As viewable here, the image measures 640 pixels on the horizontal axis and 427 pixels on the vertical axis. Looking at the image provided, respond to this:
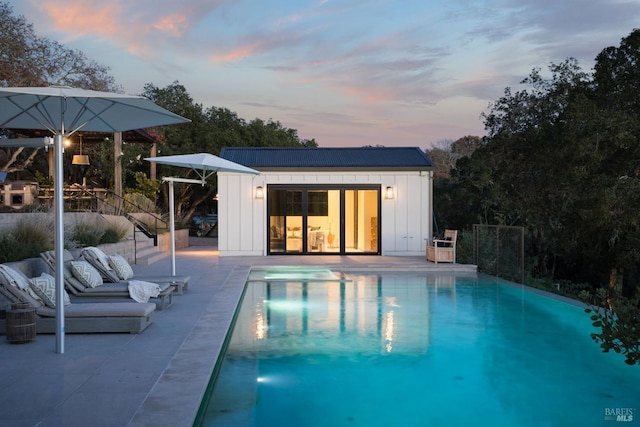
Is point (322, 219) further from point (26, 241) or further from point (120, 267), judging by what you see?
point (26, 241)

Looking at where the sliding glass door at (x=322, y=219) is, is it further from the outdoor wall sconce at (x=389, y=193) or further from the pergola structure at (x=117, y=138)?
the pergola structure at (x=117, y=138)

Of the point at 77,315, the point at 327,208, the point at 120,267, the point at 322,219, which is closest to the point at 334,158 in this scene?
the point at 327,208

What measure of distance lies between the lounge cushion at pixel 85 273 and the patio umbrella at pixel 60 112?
1.95 metres

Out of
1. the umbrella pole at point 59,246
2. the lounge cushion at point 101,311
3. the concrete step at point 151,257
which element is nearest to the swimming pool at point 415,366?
the lounge cushion at point 101,311

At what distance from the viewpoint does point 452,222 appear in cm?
2534

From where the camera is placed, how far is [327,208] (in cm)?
1673

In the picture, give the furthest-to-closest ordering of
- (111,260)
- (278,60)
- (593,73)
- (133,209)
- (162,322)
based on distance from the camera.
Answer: (278,60)
(133,209)
(593,73)
(111,260)
(162,322)

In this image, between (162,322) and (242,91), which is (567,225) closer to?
(242,91)

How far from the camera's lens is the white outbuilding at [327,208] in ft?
54.1

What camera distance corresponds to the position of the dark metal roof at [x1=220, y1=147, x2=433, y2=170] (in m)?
16.4

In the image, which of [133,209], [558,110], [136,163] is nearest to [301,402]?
[133,209]

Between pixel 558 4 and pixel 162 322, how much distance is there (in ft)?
52.8

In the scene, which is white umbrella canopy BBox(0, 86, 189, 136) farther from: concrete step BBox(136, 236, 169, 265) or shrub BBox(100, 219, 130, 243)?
concrete step BBox(136, 236, 169, 265)

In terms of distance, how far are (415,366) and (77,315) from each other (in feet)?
12.1
